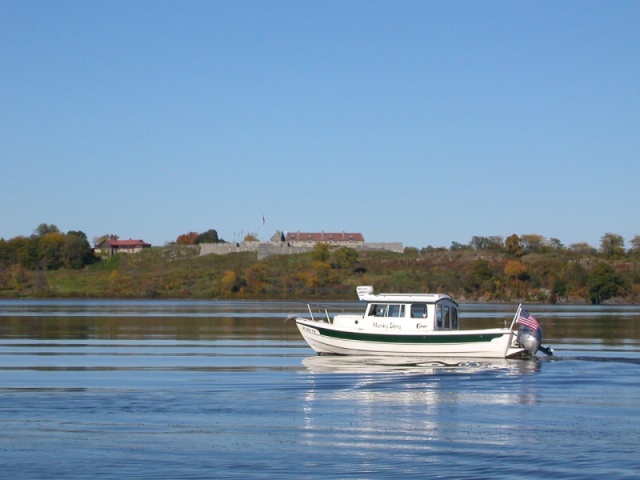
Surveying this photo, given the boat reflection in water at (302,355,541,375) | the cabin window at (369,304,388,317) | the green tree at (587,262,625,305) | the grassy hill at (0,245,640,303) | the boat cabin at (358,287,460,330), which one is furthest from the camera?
the grassy hill at (0,245,640,303)

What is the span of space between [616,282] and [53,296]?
79.7 m

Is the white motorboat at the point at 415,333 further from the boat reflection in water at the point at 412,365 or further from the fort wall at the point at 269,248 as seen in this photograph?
the fort wall at the point at 269,248

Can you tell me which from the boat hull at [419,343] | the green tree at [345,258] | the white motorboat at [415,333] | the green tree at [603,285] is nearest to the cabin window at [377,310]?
the white motorboat at [415,333]

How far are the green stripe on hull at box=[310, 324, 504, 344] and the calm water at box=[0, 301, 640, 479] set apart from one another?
0.95 metres

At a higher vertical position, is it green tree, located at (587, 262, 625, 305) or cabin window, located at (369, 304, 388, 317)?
green tree, located at (587, 262, 625, 305)

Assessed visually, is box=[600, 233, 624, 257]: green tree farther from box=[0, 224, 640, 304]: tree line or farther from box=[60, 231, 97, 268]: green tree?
box=[60, 231, 97, 268]: green tree

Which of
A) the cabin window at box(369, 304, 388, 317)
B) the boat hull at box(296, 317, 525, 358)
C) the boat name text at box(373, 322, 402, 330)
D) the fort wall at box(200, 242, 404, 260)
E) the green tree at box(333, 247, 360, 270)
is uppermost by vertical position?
the fort wall at box(200, 242, 404, 260)

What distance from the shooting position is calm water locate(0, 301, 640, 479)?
60.8ft

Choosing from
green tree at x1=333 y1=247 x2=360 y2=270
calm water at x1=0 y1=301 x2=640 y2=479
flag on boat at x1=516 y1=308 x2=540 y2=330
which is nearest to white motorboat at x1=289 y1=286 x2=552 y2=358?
flag on boat at x1=516 y1=308 x2=540 y2=330

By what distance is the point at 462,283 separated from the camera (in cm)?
13425

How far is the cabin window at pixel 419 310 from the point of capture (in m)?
41.3

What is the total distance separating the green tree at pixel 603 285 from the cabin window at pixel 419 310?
300 feet

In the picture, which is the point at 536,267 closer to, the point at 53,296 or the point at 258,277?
the point at 258,277

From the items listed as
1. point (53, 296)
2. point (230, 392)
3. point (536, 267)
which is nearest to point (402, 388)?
point (230, 392)
